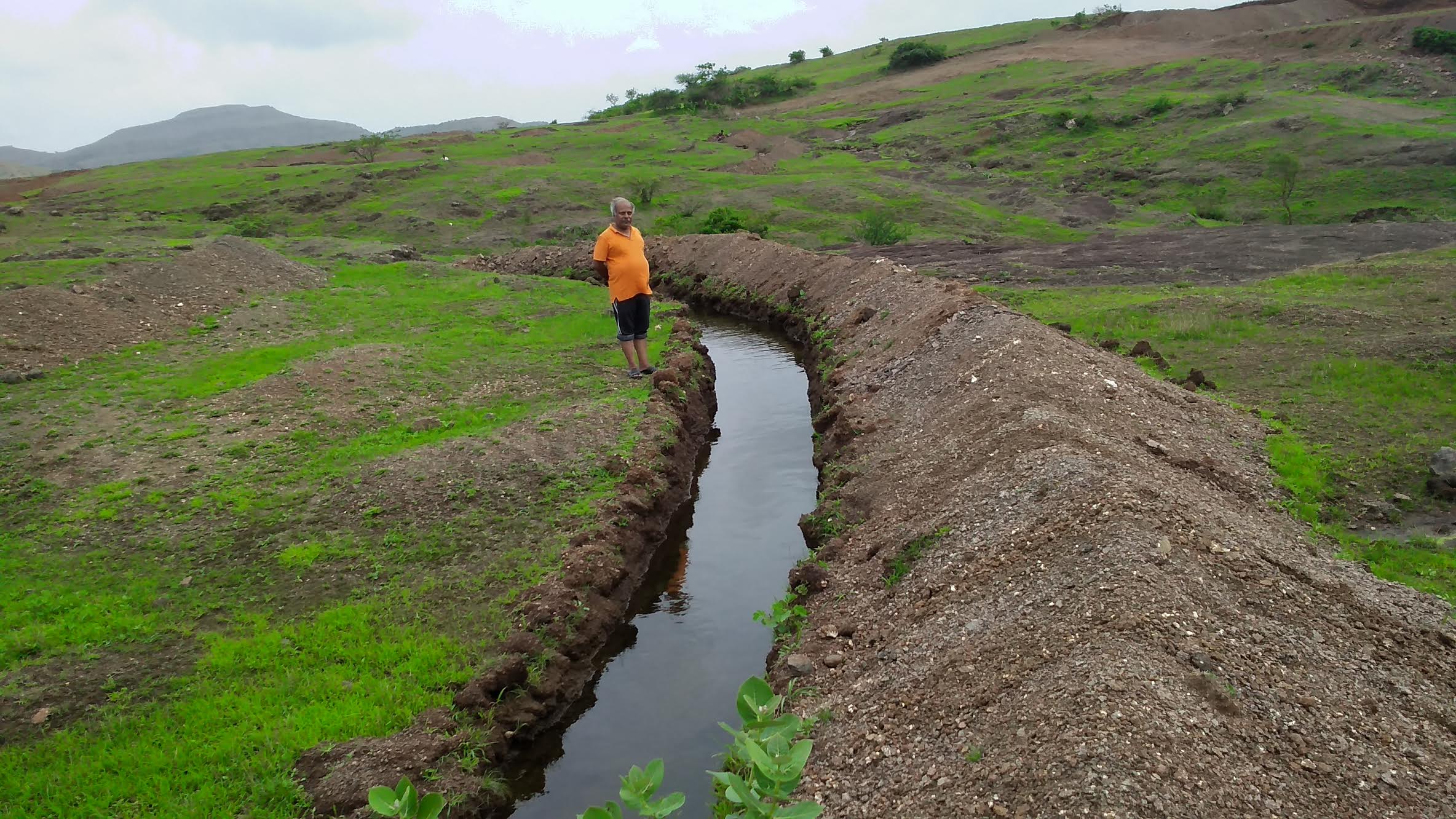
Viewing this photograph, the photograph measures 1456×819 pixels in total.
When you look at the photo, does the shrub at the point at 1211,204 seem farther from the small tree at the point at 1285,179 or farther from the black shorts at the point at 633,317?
the black shorts at the point at 633,317

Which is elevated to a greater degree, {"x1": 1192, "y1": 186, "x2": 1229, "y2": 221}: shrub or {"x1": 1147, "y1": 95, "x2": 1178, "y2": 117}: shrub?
{"x1": 1147, "y1": 95, "x2": 1178, "y2": 117}: shrub

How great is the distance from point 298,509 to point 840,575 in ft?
23.9

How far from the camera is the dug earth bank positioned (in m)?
5.54

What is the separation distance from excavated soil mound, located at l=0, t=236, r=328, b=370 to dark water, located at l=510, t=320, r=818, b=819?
13188 mm

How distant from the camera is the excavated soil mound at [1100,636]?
5523 mm

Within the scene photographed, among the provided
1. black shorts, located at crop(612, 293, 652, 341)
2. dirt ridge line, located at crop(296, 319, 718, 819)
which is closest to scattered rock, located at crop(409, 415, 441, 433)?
dirt ridge line, located at crop(296, 319, 718, 819)

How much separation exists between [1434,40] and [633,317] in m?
70.2

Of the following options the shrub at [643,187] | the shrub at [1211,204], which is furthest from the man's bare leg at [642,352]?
the shrub at [1211,204]

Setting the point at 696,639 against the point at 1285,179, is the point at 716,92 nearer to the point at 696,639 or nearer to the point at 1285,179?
the point at 1285,179

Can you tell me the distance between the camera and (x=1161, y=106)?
5575cm

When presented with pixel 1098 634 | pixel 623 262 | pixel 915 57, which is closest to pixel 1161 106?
pixel 915 57

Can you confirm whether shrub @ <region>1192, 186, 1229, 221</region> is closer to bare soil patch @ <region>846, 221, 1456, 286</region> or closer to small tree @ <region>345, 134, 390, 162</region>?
bare soil patch @ <region>846, 221, 1456, 286</region>

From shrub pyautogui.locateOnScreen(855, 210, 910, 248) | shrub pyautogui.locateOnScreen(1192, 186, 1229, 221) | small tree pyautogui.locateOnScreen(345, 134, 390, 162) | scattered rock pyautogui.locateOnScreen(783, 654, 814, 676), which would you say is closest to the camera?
scattered rock pyautogui.locateOnScreen(783, 654, 814, 676)

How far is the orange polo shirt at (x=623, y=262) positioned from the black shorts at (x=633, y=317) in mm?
152
